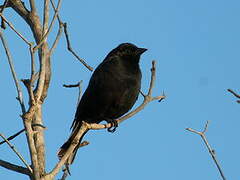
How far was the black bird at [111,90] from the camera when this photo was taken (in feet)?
20.5

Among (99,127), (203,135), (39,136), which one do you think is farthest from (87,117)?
(203,135)

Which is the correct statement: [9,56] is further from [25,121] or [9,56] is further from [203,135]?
[203,135]

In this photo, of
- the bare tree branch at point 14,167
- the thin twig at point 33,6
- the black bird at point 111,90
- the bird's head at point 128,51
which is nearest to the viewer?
the bare tree branch at point 14,167

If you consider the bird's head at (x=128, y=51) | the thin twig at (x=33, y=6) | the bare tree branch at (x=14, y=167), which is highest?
the thin twig at (x=33, y=6)

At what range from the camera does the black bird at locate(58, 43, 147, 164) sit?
6238 mm

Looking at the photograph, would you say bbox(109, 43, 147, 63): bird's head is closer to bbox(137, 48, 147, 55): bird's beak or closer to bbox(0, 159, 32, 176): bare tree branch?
bbox(137, 48, 147, 55): bird's beak

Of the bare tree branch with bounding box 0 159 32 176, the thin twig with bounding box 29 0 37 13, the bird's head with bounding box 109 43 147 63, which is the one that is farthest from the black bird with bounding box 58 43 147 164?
the bare tree branch with bounding box 0 159 32 176

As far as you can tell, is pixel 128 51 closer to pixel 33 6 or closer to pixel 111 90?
pixel 111 90

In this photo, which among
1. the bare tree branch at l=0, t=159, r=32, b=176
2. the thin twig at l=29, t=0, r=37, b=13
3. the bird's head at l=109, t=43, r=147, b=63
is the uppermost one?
the thin twig at l=29, t=0, r=37, b=13

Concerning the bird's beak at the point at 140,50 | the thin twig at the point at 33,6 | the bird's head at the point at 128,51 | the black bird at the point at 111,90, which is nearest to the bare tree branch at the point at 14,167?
the thin twig at the point at 33,6

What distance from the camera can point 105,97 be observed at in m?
6.30

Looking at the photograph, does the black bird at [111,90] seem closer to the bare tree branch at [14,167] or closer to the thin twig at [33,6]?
the thin twig at [33,6]

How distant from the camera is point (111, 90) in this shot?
623 cm

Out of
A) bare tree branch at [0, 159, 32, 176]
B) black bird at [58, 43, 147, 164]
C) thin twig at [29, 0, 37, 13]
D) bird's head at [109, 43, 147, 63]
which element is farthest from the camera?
bird's head at [109, 43, 147, 63]
